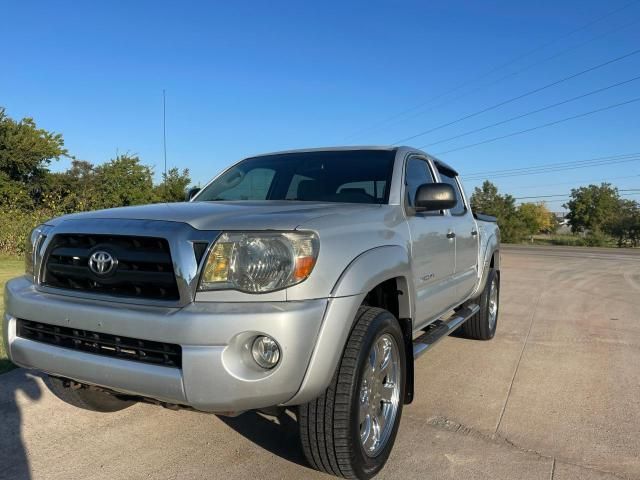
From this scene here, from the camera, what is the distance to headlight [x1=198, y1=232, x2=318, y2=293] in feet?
7.82

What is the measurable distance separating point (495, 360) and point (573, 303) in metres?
4.41

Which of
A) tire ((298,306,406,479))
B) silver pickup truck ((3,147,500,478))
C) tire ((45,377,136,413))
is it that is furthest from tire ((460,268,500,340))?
tire ((45,377,136,413))

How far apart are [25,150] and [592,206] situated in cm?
6693

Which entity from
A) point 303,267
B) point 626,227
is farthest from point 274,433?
point 626,227

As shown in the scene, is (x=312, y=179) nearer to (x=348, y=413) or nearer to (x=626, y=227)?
(x=348, y=413)

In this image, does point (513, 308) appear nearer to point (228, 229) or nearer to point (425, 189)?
point (425, 189)

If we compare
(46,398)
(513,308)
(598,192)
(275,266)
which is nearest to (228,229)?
(275,266)

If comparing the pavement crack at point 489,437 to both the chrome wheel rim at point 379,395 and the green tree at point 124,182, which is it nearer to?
the chrome wheel rim at point 379,395

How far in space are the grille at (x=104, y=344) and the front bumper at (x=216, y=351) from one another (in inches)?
1.7

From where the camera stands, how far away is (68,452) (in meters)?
3.10

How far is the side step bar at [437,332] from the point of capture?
3.74 m

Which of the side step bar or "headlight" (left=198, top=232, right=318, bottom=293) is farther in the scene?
the side step bar

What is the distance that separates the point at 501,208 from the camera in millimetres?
69500

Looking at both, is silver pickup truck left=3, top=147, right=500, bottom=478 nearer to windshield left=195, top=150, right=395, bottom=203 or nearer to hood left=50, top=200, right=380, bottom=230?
hood left=50, top=200, right=380, bottom=230
